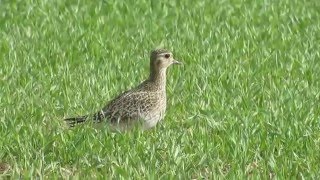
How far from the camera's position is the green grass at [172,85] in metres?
8.91

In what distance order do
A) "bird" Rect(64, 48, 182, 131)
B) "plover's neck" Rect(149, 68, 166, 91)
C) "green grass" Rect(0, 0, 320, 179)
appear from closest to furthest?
"green grass" Rect(0, 0, 320, 179) → "bird" Rect(64, 48, 182, 131) → "plover's neck" Rect(149, 68, 166, 91)

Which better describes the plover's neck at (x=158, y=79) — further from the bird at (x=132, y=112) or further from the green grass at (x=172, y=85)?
the green grass at (x=172, y=85)

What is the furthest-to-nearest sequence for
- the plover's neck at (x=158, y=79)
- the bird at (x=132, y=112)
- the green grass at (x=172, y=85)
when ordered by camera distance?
the plover's neck at (x=158, y=79) < the bird at (x=132, y=112) < the green grass at (x=172, y=85)

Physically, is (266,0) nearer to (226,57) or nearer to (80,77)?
(226,57)

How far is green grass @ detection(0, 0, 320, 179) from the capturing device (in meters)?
8.91

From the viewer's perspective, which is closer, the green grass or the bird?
the green grass

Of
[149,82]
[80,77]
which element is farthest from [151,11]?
[149,82]

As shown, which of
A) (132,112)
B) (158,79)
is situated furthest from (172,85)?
(132,112)

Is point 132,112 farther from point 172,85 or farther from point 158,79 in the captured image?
point 172,85

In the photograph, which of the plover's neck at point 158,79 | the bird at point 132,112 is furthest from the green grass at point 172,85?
the plover's neck at point 158,79

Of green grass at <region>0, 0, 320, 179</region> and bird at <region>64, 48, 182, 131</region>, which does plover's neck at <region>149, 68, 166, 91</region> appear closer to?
bird at <region>64, 48, 182, 131</region>

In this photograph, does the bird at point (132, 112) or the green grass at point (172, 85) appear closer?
the green grass at point (172, 85)

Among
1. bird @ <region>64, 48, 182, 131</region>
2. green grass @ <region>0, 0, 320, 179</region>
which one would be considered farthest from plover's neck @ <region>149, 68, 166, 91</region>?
green grass @ <region>0, 0, 320, 179</region>

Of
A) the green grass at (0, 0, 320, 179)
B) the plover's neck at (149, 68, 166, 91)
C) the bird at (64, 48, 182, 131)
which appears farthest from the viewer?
the plover's neck at (149, 68, 166, 91)
